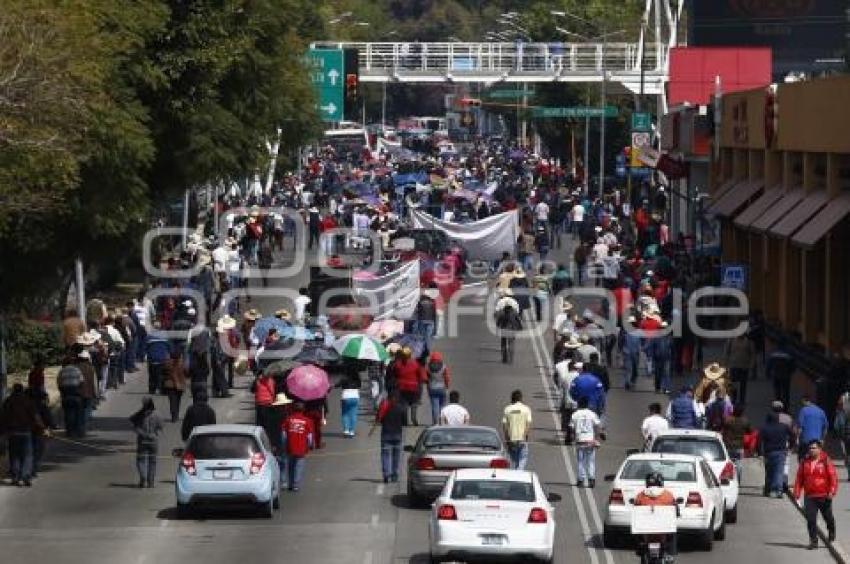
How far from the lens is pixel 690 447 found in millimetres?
30562

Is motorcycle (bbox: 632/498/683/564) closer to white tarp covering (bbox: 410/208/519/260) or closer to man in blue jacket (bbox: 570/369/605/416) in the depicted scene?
man in blue jacket (bbox: 570/369/605/416)

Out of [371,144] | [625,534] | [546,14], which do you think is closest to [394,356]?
[625,534]

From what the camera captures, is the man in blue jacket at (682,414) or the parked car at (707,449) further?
the man in blue jacket at (682,414)

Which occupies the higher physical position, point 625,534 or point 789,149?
point 789,149

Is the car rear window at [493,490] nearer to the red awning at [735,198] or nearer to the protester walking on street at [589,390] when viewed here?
the protester walking on street at [589,390]

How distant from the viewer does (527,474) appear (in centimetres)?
2705

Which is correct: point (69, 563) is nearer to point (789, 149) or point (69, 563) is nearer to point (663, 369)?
point (663, 369)

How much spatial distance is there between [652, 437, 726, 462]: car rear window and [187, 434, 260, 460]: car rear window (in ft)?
17.0

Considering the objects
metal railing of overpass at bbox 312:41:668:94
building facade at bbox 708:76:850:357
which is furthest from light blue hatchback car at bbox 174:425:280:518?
metal railing of overpass at bbox 312:41:668:94

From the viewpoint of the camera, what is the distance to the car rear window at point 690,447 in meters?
30.5

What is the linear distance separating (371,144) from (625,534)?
447 ft

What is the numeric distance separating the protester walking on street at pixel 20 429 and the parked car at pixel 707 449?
878 centimetres

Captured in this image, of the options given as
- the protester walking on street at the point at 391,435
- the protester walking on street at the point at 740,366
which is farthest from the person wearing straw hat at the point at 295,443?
the protester walking on street at the point at 740,366

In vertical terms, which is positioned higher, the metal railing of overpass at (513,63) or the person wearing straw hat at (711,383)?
the metal railing of overpass at (513,63)
